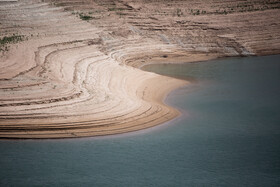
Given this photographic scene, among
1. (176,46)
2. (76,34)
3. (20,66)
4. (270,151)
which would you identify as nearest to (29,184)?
(270,151)

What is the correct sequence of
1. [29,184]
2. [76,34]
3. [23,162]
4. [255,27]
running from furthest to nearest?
[255,27] < [76,34] < [23,162] < [29,184]

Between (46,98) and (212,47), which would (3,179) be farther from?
(212,47)

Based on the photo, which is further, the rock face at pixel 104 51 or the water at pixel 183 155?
the rock face at pixel 104 51

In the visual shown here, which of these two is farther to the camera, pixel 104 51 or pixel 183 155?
pixel 104 51

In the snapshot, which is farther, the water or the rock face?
the rock face
